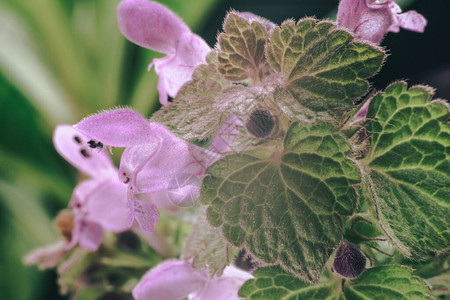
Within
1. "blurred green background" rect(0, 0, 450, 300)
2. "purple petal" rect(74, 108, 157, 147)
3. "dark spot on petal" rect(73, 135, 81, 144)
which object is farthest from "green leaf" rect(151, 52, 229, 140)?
"blurred green background" rect(0, 0, 450, 300)

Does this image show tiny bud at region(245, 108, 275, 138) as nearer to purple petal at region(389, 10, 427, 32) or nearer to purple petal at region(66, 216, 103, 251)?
purple petal at region(389, 10, 427, 32)

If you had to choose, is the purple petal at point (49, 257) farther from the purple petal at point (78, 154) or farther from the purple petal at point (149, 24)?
the purple petal at point (149, 24)

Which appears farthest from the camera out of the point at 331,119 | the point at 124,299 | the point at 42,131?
the point at 42,131

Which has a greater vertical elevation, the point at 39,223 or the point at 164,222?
the point at 164,222

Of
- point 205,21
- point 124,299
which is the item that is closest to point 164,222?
point 124,299

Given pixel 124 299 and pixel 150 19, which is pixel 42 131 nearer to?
pixel 124 299

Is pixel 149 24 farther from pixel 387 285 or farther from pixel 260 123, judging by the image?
pixel 387 285

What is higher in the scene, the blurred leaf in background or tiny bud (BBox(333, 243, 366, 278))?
tiny bud (BBox(333, 243, 366, 278))
